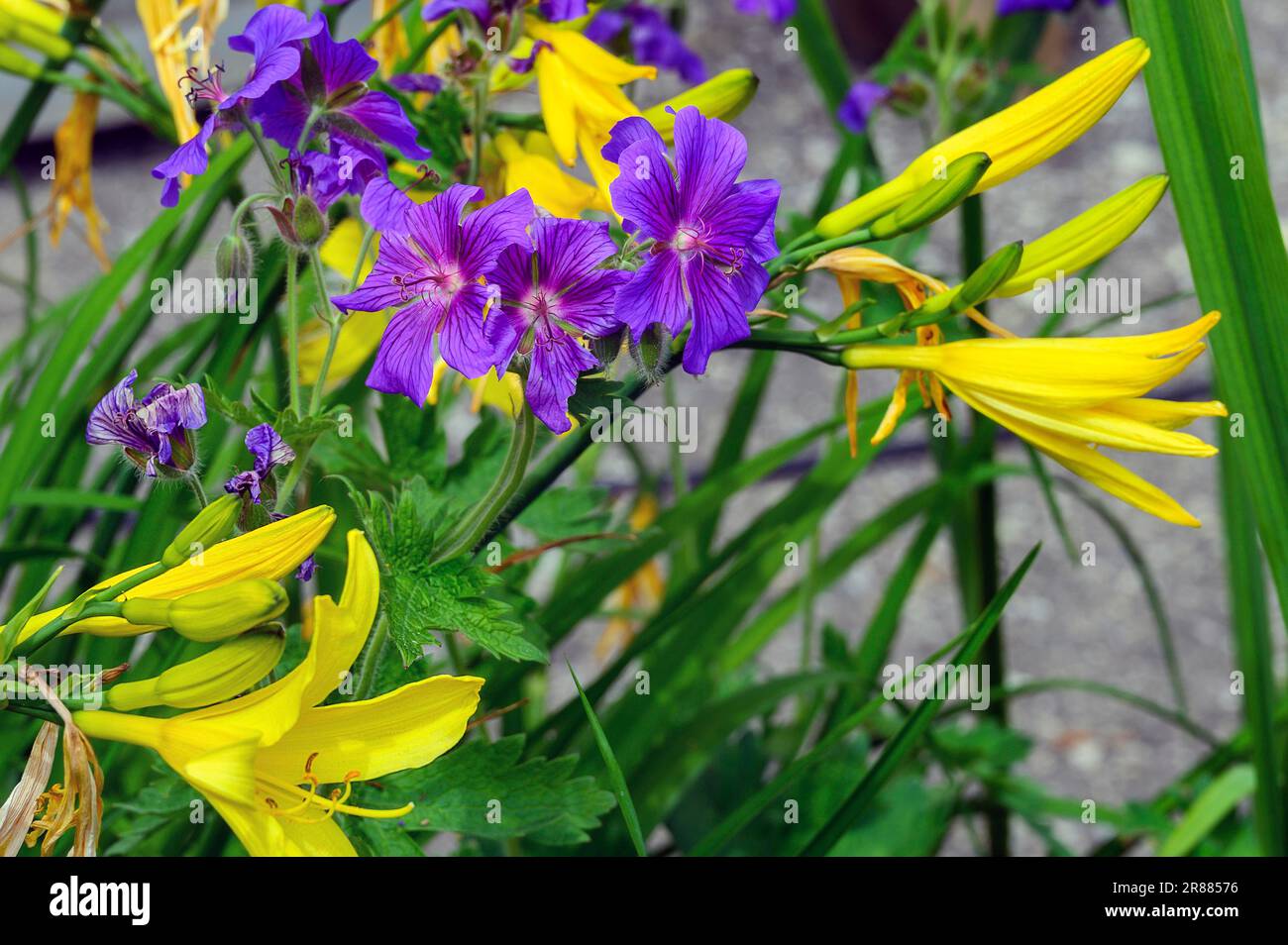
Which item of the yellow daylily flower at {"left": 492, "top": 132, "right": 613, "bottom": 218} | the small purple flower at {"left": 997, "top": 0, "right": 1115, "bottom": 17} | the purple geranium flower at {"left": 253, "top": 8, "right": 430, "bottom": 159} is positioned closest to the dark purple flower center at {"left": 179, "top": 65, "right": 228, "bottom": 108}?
the purple geranium flower at {"left": 253, "top": 8, "right": 430, "bottom": 159}

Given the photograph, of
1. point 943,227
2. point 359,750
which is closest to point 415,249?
point 359,750

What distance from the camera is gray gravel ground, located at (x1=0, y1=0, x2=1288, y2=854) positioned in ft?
4.75

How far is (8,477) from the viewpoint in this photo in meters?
0.56

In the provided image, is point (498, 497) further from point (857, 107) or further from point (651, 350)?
point (857, 107)

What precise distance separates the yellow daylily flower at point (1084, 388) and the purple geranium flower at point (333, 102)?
0.20 meters

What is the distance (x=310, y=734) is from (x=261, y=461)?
0.09 metres

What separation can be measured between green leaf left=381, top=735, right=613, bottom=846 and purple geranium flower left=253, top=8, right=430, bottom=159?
0.80ft

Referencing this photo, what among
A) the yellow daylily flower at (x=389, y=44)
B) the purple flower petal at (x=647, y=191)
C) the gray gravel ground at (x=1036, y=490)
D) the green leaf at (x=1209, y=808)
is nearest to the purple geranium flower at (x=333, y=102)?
the purple flower petal at (x=647, y=191)

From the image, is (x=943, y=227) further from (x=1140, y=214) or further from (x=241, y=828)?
(x=241, y=828)

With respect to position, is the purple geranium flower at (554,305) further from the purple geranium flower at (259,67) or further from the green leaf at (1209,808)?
the green leaf at (1209,808)

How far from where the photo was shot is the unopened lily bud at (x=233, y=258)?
47 centimetres

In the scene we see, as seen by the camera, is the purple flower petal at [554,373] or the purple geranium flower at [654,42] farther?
the purple geranium flower at [654,42]

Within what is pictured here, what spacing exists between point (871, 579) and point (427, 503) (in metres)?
1.26

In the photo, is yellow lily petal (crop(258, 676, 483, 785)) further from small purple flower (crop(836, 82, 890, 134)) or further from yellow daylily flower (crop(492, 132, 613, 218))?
small purple flower (crop(836, 82, 890, 134))
